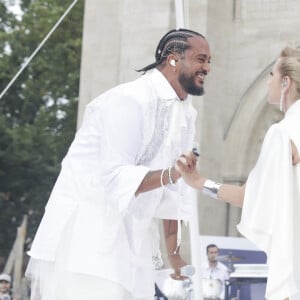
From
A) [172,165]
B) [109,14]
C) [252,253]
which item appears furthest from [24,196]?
[172,165]

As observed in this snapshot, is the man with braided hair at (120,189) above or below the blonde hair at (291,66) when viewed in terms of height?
below

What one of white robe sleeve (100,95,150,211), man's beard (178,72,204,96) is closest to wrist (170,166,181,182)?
white robe sleeve (100,95,150,211)

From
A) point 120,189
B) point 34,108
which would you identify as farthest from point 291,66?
point 34,108

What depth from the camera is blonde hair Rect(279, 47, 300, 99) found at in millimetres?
4785

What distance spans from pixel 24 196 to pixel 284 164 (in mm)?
23545

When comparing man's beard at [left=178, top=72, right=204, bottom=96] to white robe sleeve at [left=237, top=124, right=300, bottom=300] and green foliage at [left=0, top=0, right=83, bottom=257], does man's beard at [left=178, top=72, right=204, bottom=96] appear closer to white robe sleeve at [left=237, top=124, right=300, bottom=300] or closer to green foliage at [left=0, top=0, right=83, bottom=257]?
white robe sleeve at [left=237, top=124, right=300, bottom=300]

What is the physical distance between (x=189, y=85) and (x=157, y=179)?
1.91 feet

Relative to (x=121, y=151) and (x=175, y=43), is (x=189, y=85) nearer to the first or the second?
(x=175, y=43)

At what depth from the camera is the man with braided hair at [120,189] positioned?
464cm

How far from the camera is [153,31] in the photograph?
15.5 m

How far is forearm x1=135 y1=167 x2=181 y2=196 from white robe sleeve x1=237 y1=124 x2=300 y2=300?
377mm

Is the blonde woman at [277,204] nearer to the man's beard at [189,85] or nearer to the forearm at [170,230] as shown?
the man's beard at [189,85]

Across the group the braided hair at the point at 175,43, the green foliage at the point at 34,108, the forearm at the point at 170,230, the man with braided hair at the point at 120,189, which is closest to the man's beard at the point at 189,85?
the man with braided hair at the point at 120,189

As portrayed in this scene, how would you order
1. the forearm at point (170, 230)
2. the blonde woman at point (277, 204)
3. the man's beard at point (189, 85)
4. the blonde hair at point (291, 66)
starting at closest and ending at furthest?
1. the blonde woman at point (277, 204)
2. the blonde hair at point (291, 66)
3. the man's beard at point (189, 85)
4. the forearm at point (170, 230)
